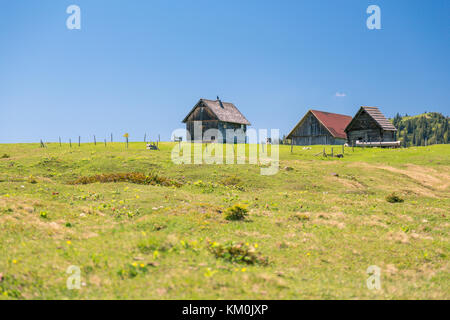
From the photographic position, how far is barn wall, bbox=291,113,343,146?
72.9 meters

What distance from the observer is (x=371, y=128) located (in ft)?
224

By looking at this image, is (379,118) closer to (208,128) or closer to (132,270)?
(208,128)

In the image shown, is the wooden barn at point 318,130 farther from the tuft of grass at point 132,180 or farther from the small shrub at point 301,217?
the small shrub at point 301,217

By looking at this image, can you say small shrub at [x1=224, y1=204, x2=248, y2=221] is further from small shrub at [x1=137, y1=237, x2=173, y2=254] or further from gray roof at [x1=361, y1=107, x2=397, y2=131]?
gray roof at [x1=361, y1=107, x2=397, y2=131]

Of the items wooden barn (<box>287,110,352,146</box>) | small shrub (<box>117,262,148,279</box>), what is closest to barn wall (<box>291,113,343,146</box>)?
wooden barn (<box>287,110,352,146</box>)

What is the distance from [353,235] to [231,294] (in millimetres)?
8837

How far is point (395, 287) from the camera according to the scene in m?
11.2

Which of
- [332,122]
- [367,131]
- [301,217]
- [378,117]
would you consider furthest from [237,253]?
[332,122]

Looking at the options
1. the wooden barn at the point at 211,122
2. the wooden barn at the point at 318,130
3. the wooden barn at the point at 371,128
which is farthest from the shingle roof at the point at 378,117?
the wooden barn at the point at 211,122

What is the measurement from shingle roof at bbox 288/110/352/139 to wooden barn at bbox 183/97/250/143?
1330cm

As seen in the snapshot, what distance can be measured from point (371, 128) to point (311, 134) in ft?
39.6

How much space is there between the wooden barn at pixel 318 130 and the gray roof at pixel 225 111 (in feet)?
38.0
